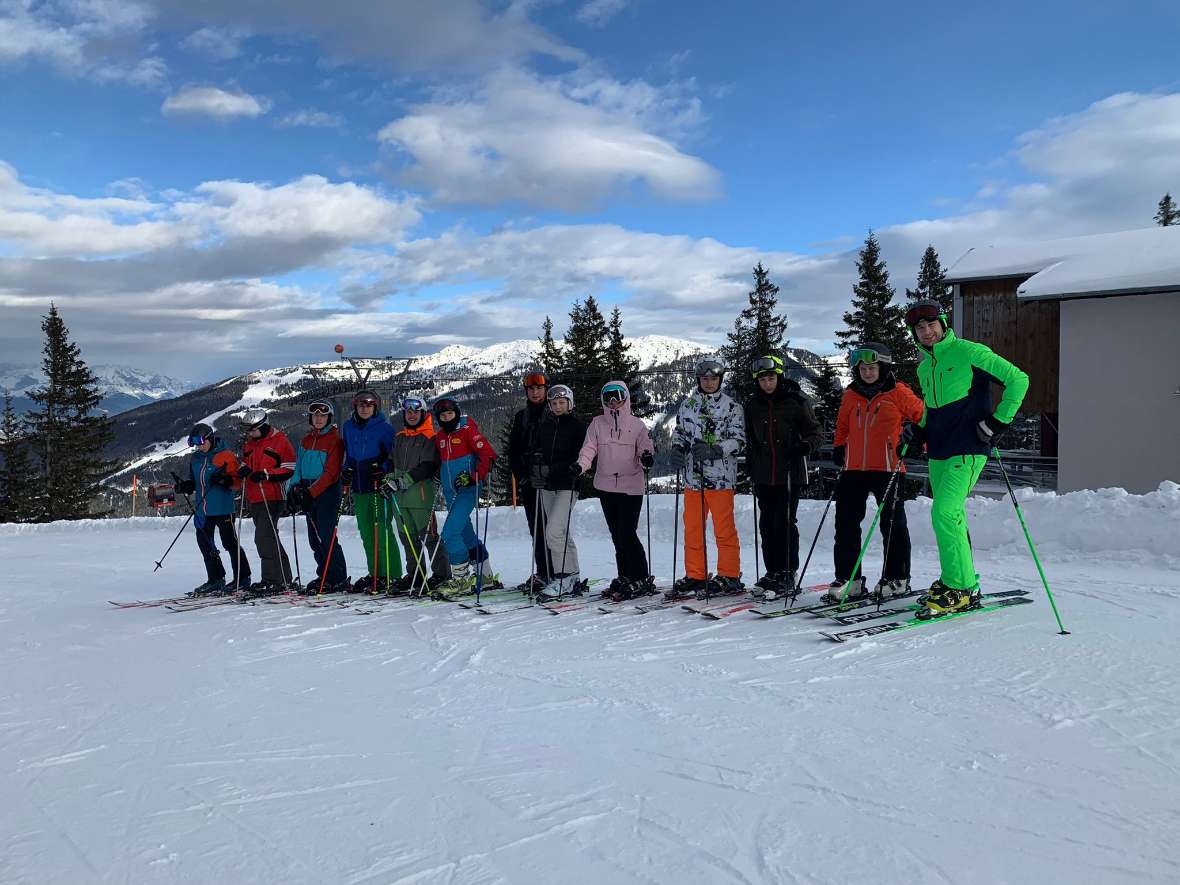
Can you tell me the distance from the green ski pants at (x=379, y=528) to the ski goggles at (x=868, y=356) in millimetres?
4351

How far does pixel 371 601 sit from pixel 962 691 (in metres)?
5.01

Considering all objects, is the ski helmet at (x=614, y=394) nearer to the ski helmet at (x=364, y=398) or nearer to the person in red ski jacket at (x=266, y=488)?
the ski helmet at (x=364, y=398)

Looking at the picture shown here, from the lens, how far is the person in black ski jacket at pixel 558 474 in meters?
6.83

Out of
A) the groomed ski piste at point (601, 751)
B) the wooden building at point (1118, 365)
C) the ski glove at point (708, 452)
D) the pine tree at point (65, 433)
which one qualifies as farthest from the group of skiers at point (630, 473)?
the pine tree at point (65, 433)

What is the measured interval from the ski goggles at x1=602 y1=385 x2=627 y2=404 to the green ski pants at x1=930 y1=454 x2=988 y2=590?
2435 mm

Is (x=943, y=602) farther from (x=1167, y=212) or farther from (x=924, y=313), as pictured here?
(x=1167, y=212)

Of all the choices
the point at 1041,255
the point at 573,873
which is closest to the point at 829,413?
the point at 1041,255

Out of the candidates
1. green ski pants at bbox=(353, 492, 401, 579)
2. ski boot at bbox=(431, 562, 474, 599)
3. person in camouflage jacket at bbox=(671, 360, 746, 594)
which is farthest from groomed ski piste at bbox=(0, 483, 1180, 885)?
green ski pants at bbox=(353, 492, 401, 579)

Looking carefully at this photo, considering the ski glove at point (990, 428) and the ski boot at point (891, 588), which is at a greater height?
the ski glove at point (990, 428)

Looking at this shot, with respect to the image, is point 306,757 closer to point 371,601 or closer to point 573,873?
point 573,873

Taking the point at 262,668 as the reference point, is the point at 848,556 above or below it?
above

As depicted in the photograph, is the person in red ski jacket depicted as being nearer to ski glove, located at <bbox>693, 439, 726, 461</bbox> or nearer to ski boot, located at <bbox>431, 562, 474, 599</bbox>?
ski boot, located at <bbox>431, 562, 474, 599</bbox>

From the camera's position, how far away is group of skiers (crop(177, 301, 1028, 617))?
212 inches

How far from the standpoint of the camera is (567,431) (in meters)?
6.86
